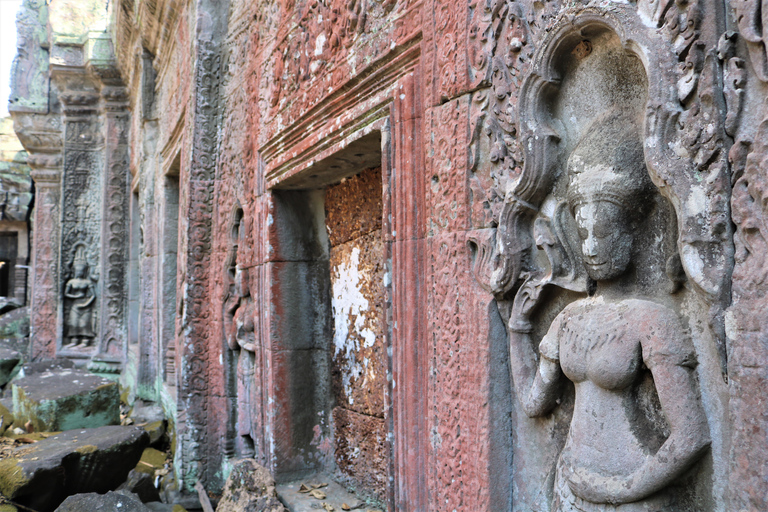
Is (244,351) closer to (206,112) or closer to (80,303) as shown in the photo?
(206,112)

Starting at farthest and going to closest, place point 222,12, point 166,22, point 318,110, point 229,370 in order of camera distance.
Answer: point 166,22
point 222,12
point 229,370
point 318,110

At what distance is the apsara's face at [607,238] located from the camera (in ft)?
4.47

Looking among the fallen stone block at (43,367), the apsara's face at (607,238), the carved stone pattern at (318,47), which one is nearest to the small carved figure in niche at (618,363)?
the apsara's face at (607,238)

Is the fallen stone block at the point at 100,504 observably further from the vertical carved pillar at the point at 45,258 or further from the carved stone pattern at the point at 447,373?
the vertical carved pillar at the point at 45,258

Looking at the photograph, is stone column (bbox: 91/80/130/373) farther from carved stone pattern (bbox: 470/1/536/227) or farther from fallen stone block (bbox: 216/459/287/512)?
carved stone pattern (bbox: 470/1/536/227)

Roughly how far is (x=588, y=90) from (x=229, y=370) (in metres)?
3.41

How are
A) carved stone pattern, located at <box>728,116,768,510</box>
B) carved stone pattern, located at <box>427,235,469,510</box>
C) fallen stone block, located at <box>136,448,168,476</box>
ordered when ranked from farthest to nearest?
fallen stone block, located at <box>136,448,168,476</box>, carved stone pattern, located at <box>427,235,469,510</box>, carved stone pattern, located at <box>728,116,768,510</box>

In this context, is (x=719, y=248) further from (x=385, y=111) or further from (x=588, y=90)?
(x=385, y=111)

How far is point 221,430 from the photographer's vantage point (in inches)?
167

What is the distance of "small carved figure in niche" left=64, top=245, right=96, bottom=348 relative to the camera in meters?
9.77

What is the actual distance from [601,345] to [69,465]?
399cm

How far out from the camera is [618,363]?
1311 millimetres

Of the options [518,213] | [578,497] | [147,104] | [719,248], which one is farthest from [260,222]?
[147,104]

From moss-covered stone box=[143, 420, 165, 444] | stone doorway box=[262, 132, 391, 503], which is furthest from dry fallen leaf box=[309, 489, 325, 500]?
moss-covered stone box=[143, 420, 165, 444]
